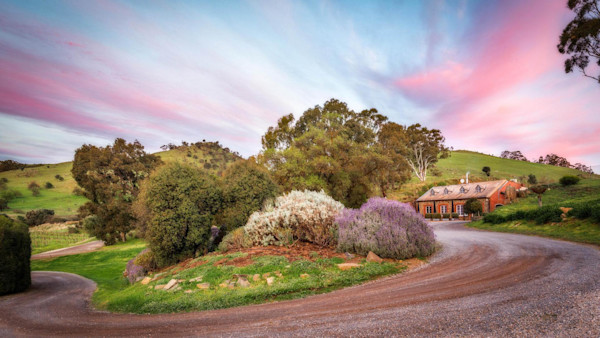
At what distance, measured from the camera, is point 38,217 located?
52188 millimetres

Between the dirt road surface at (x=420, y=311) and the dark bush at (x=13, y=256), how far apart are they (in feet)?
7.42

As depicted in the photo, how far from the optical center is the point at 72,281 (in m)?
14.9

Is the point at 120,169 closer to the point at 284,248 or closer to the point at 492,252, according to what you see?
the point at 284,248

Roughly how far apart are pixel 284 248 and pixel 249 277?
3365 mm

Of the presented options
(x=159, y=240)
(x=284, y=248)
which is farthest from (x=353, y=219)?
(x=159, y=240)

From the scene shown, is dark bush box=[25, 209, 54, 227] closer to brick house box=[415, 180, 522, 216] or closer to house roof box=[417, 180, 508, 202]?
brick house box=[415, 180, 522, 216]

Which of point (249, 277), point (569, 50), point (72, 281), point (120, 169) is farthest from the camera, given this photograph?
point (120, 169)

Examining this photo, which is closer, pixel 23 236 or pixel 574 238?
pixel 23 236

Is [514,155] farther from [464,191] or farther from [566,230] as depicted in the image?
[566,230]

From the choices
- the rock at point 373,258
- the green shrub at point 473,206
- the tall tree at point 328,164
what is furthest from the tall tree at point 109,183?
the green shrub at point 473,206

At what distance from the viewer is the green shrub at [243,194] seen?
49.2 feet

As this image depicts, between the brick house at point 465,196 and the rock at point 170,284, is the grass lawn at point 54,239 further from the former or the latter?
the brick house at point 465,196

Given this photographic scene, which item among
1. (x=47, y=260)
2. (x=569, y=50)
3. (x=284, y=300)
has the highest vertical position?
(x=569, y=50)

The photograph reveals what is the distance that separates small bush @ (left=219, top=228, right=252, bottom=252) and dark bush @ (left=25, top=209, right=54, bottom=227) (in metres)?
57.5
